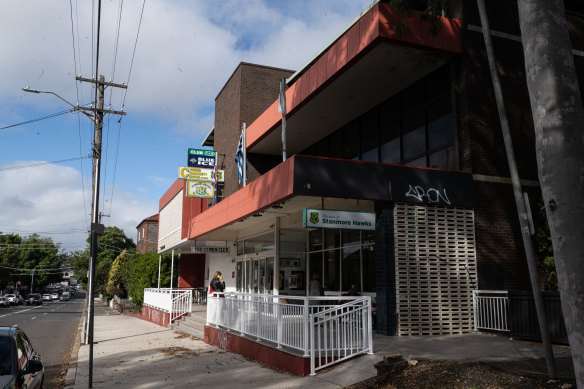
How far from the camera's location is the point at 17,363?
6.53 metres

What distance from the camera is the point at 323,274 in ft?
60.0

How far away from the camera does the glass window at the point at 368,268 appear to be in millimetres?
14805

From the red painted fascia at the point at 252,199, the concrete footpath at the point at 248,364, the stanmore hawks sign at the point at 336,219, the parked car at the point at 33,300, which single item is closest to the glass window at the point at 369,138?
the red painted fascia at the point at 252,199

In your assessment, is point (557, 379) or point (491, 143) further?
point (491, 143)

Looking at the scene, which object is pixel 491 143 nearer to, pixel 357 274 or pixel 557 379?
pixel 357 274

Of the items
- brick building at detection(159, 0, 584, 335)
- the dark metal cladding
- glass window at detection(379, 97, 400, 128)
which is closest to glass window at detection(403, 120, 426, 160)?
brick building at detection(159, 0, 584, 335)

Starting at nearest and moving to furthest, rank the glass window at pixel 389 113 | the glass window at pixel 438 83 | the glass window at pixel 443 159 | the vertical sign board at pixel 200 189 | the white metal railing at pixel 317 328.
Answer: the white metal railing at pixel 317 328, the glass window at pixel 443 159, the glass window at pixel 438 83, the glass window at pixel 389 113, the vertical sign board at pixel 200 189

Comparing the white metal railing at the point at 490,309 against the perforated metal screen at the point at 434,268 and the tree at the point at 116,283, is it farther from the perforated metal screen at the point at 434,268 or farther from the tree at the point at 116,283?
the tree at the point at 116,283

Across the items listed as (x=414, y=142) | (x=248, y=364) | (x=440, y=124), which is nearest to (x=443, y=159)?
(x=440, y=124)

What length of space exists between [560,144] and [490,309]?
8936mm

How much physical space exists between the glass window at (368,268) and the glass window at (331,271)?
1.85m

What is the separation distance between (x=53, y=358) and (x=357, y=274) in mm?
9286

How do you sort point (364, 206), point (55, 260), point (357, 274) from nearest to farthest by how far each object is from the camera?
1. point (364, 206)
2. point (357, 274)
3. point (55, 260)

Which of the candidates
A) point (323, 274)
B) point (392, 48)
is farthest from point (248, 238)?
point (392, 48)
